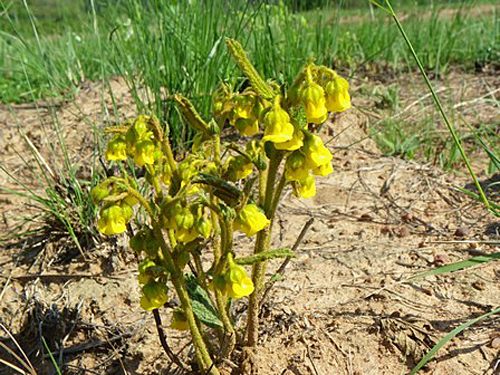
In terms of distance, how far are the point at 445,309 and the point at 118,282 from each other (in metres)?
1.12

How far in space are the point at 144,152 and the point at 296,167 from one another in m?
0.32

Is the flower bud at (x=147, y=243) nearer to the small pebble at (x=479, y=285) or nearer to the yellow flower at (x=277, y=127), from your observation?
the yellow flower at (x=277, y=127)

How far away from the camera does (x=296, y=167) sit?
3.43ft

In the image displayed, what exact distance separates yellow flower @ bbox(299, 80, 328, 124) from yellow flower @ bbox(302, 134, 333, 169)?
2.6 inches

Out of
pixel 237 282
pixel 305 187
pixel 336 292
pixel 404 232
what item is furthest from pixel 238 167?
pixel 404 232

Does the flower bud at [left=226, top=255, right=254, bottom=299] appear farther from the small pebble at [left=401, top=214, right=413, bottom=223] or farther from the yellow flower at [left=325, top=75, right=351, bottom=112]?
the small pebble at [left=401, top=214, right=413, bottom=223]

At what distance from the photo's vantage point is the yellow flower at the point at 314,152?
40.4 inches

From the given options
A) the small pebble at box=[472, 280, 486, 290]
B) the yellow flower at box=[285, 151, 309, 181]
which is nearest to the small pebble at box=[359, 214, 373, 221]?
the small pebble at box=[472, 280, 486, 290]

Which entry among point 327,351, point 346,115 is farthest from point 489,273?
point 346,115

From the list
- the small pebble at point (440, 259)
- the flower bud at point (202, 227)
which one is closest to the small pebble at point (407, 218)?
the small pebble at point (440, 259)

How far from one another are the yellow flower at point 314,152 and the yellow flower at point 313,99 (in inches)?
2.6

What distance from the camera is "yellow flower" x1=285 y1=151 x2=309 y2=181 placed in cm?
104

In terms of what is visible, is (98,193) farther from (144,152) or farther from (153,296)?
(153,296)

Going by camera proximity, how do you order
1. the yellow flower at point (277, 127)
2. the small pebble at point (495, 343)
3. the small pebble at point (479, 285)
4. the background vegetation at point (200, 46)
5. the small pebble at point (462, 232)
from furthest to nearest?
the background vegetation at point (200, 46)
the small pebble at point (462, 232)
the small pebble at point (479, 285)
the small pebble at point (495, 343)
the yellow flower at point (277, 127)
